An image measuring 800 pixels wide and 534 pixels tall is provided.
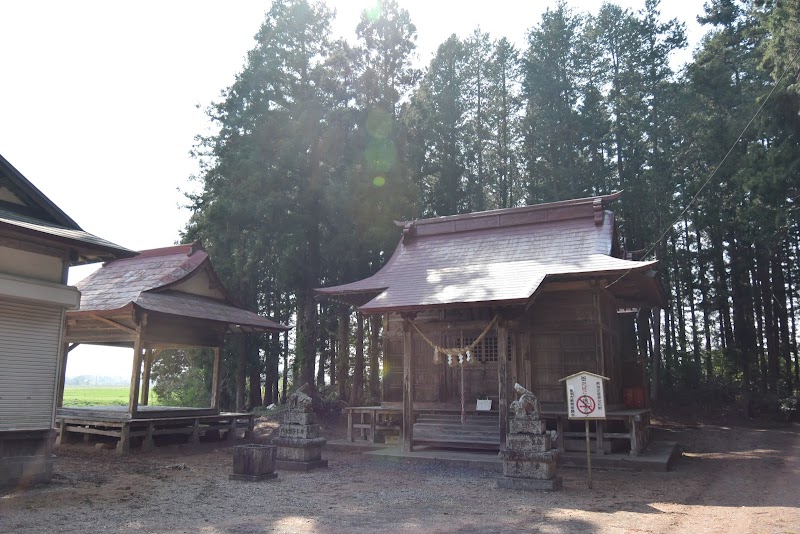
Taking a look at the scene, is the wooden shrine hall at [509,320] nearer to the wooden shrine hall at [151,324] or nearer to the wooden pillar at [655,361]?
the wooden shrine hall at [151,324]

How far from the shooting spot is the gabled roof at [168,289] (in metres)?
14.4

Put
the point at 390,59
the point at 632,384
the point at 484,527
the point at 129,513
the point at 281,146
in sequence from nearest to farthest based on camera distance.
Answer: the point at 484,527
the point at 129,513
the point at 632,384
the point at 281,146
the point at 390,59

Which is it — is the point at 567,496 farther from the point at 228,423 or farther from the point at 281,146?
the point at 281,146

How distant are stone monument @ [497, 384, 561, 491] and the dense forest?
34.5 feet

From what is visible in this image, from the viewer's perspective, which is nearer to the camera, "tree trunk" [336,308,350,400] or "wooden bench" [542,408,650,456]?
"wooden bench" [542,408,650,456]

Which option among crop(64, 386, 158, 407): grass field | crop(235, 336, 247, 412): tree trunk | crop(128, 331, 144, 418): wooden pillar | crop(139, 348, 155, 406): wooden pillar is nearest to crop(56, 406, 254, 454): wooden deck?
crop(128, 331, 144, 418): wooden pillar

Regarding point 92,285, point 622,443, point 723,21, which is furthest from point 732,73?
point 92,285

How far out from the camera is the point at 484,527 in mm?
7020

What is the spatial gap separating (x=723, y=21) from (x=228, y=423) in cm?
2496

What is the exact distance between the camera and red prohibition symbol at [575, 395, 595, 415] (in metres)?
9.97

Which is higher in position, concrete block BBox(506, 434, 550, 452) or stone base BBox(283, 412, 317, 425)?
stone base BBox(283, 412, 317, 425)

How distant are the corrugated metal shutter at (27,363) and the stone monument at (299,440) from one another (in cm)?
442

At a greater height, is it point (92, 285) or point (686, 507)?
point (92, 285)

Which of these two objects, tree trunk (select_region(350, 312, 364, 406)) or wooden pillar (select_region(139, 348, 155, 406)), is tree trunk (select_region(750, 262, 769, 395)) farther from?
wooden pillar (select_region(139, 348, 155, 406))
